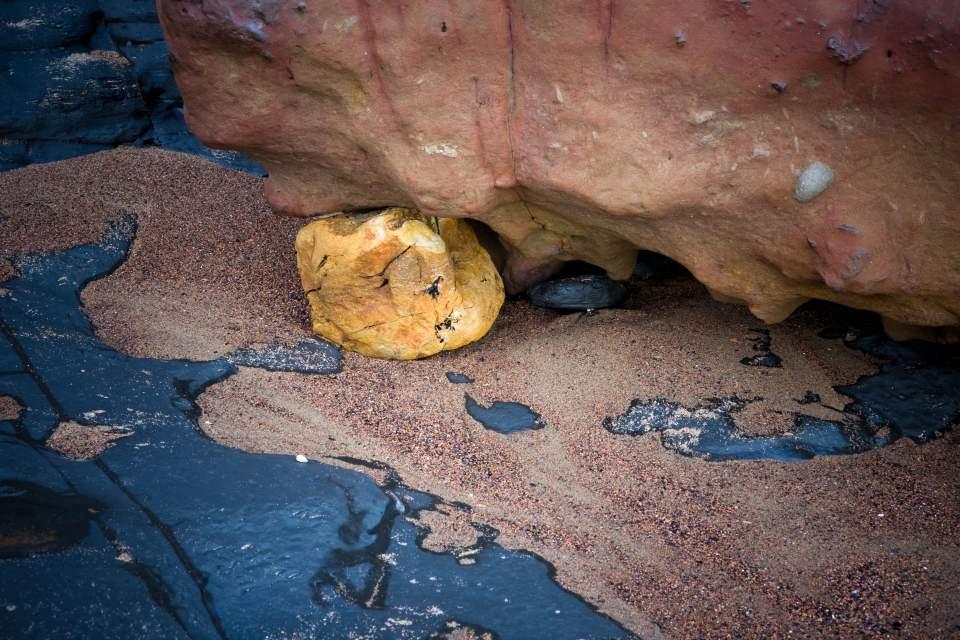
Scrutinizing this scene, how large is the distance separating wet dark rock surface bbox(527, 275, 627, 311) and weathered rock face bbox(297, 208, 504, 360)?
346 millimetres

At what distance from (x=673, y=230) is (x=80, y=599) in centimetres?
231

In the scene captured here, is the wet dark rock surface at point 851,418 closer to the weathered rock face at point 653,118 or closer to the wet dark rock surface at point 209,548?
the weathered rock face at point 653,118

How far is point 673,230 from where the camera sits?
321 cm

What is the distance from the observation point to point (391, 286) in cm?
371

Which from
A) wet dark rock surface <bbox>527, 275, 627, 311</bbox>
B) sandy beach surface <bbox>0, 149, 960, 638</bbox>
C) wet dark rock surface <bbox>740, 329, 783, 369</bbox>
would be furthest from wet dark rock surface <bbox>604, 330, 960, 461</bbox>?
wet dark rock surface <bbox>527, 275, 627, 311</bbox>

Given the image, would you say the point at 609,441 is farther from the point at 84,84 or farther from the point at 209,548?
the point at 84,84

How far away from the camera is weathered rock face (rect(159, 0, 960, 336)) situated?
8.83 ft

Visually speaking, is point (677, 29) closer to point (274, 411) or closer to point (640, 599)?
point (640, 599)

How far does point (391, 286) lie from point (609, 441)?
1.15 meters

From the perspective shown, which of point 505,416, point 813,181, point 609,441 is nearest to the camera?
point 813,181

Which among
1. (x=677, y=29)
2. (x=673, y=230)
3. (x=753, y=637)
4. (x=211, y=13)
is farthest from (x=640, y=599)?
(x=211, y=13)

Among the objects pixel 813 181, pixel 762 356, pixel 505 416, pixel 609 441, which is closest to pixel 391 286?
pixel 505 416

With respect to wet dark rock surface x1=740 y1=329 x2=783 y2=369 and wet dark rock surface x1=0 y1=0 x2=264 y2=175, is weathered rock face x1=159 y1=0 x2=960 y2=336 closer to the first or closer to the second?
wet dark rock surface x1=740 y1=329 x2=783 y2=369

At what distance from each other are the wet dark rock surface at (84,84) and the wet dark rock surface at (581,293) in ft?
7.70
